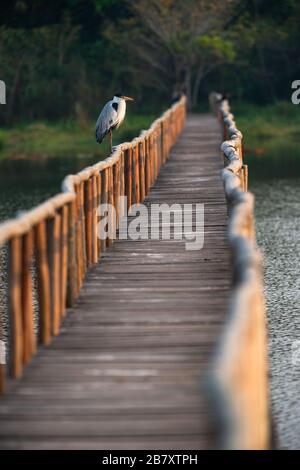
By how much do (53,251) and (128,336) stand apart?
0.97m

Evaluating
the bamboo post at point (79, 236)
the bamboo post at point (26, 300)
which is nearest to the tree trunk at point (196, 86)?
the bamboo post at point (79, 236)

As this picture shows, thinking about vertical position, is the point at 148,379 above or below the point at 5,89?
below

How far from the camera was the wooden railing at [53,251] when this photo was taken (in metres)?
8.36

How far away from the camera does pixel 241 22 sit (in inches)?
2264

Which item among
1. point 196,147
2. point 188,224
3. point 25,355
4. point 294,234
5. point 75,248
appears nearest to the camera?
point 25,355

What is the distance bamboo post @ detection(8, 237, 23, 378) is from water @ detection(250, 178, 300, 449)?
10.8 ft

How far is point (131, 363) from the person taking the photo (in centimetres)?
836

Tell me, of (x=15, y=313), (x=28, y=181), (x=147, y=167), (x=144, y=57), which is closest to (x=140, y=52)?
(x=144, y=57)

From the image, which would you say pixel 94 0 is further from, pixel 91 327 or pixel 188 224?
pixel 91 327

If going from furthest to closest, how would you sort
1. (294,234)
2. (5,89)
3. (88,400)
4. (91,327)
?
(5,89), (294,234), (91,327), (88,400)

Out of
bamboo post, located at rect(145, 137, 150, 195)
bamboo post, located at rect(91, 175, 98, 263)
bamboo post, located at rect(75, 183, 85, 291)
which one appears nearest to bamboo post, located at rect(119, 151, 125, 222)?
bamboo post, located at rect(145, 137, 150, 195)

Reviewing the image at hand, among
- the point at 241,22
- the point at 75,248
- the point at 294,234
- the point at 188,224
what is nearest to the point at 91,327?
the point at 75,248

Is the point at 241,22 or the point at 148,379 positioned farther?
the point at 241,22

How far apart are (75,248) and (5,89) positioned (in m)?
44.4
